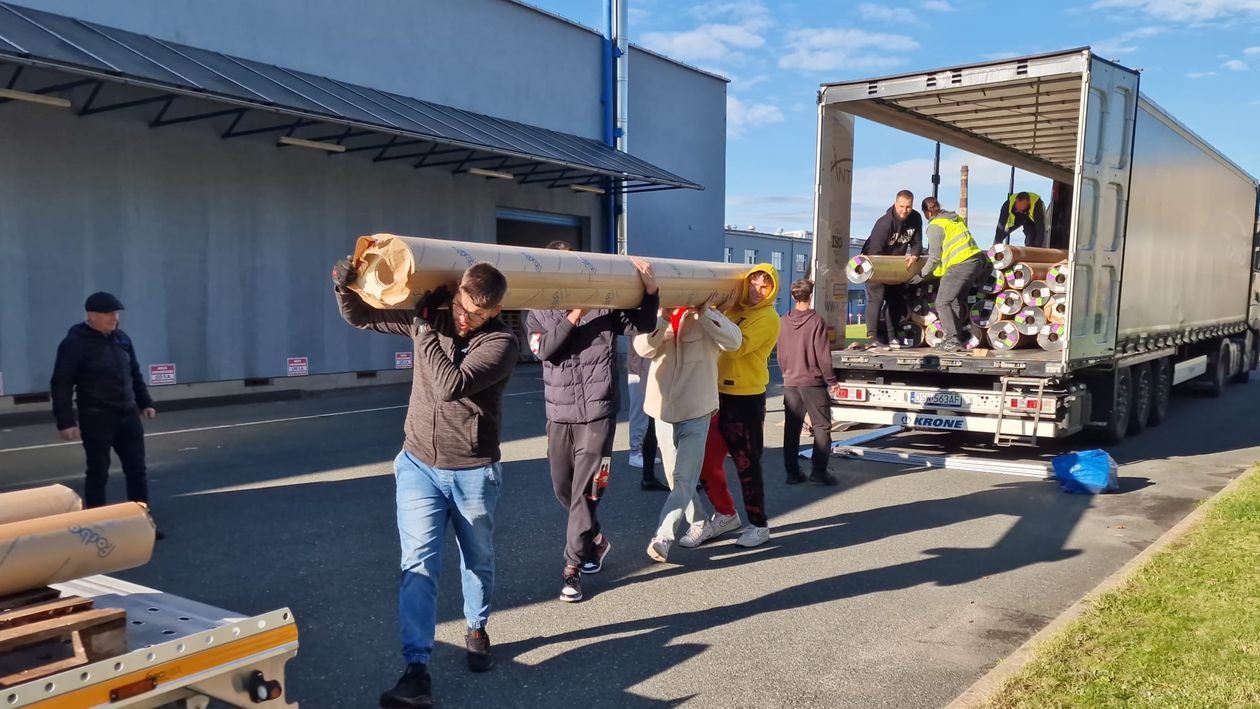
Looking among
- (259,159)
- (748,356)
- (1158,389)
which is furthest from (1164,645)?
(259,159)

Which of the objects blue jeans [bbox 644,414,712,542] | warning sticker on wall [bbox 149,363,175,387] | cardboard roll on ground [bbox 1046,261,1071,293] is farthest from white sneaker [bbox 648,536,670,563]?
warning sticker on wall [bbox 149,363,175,387]

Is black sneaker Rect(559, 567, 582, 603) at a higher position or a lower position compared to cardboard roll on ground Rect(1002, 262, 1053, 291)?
lower

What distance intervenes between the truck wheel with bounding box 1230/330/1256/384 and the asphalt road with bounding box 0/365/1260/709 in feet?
31.3

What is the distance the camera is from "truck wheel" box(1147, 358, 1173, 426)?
1155 cm

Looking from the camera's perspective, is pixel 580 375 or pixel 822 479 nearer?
pixel 580 375

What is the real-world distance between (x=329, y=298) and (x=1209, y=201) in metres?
14.8

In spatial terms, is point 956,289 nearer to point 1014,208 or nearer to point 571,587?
point 1014,208

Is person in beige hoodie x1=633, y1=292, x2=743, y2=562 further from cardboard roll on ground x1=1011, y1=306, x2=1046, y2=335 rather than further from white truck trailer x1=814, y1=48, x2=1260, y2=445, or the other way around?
cardboard roll on ground x1=1011, y1=306, x2=1046, y2=335

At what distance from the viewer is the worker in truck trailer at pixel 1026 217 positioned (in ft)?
36.7

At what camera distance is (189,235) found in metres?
14.8

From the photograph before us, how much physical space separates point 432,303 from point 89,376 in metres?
3.78

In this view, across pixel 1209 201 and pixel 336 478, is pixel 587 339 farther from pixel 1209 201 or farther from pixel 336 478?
pixel 1209 201

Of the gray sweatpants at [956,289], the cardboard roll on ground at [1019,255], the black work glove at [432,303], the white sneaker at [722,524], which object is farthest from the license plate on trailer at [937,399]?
the black work glove at [432,303]

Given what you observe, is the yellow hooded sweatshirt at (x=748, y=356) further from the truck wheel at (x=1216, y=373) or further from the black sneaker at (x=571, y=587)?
the truck wheel at (x=1216, y=373)
